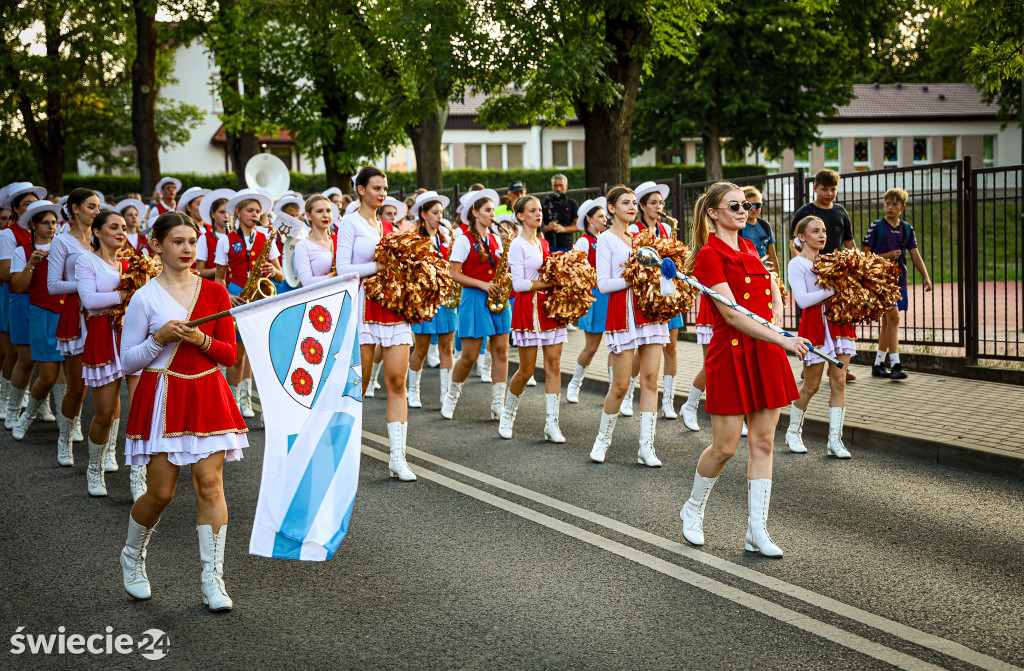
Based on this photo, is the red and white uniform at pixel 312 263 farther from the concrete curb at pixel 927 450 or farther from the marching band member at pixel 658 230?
the concrete curb at pixel 927 450

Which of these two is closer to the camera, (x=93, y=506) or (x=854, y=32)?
(x=93, y=506)

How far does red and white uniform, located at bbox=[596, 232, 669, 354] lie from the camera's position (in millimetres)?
8078

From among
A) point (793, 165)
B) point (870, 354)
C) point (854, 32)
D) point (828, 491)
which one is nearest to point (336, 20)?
point (854, 32)

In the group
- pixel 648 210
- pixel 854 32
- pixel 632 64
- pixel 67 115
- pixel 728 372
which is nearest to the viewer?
pixel 728 372

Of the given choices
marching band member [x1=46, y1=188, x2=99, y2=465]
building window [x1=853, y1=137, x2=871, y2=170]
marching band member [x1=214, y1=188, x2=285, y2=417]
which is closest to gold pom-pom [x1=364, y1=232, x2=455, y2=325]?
marching band member [x1=46, y1=188, x2=99, y2=465]

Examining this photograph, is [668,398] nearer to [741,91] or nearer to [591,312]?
[591,312]

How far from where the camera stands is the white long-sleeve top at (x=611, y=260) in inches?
324

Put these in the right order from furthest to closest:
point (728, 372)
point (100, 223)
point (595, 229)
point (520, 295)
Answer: point (595, 229) < point (520, 295) < point (100, 223) < point (728, 372)

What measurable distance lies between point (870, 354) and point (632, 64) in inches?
316

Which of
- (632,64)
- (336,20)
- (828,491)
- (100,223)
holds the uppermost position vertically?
(336,20)

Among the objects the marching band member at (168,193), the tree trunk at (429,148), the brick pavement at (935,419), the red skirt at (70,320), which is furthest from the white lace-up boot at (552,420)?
the tree trunk at (429,148)

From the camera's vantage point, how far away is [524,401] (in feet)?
37.4

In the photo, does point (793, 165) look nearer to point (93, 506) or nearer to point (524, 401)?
point (524, 401)

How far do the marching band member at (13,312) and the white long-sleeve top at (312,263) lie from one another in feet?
9.41
